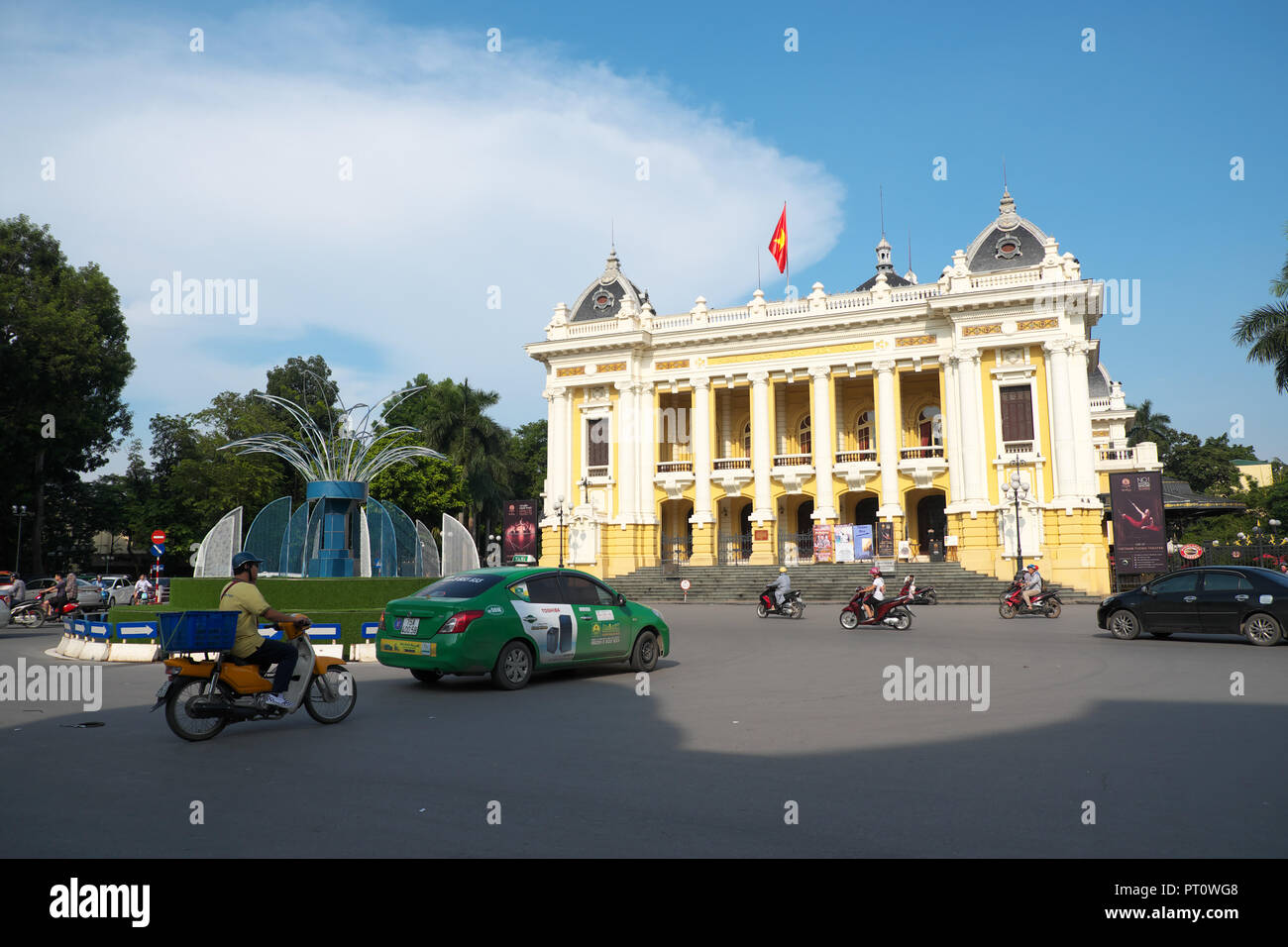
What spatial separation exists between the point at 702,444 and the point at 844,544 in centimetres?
923

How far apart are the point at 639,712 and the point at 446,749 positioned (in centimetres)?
232

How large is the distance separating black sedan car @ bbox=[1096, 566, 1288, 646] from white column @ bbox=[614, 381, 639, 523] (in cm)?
2890

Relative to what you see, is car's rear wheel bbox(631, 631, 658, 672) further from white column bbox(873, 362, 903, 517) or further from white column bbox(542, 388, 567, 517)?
white column bbox(542, 388, 567, 517)

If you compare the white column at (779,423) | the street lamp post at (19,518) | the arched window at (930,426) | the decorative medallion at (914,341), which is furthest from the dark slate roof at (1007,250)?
the street lamp post at (19,518)

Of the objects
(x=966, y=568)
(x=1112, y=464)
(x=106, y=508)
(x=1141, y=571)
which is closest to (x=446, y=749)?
(x=1141, y=571)

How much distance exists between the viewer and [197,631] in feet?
23.5

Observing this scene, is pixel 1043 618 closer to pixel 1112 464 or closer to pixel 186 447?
pixel 1112 464

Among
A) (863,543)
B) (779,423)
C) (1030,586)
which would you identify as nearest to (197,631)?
(1030,586)

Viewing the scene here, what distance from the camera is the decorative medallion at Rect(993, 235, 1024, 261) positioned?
3788 centimetres

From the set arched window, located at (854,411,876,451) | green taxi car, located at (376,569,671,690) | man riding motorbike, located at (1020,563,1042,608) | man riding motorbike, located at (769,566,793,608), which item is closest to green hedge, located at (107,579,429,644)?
green taxi car, located at (376,569,671,690)

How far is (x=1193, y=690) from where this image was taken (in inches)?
380

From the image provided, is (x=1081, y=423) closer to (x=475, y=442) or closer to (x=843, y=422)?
(x=843, y=422)

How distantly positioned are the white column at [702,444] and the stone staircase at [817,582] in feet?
13.7

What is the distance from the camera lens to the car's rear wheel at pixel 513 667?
32.9 ft
